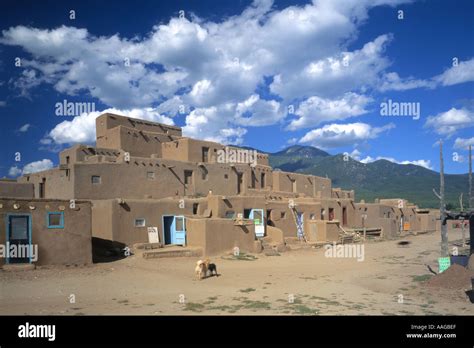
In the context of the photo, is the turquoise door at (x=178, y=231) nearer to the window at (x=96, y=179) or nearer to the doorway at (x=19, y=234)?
the window at (x=96, y=179)

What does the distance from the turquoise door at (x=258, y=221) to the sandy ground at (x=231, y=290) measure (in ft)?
21.1

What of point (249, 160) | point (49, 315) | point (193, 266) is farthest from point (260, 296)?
point (249, 160)

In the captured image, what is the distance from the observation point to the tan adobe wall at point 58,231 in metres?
17.5

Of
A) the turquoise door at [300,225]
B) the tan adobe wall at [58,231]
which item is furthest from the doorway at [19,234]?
the turquoise door at [300,225]

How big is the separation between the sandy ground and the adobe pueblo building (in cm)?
181

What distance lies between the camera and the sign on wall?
24.6 meters

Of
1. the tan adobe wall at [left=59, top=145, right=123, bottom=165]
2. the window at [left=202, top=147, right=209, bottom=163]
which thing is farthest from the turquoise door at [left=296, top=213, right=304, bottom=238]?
the tan adobe wall at [left=59, top=145, right=123, bottom=165]

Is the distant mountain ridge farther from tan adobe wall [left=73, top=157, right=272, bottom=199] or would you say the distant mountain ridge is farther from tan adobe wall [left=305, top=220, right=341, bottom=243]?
tan adobe wall [left=73, top=157, right=272, bottom=199]

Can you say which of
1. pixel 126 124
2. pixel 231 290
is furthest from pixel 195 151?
pixel 231 290

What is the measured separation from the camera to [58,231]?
1844cm

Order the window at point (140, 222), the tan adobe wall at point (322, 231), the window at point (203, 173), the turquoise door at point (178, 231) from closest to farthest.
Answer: the window at point (140, 222)
the turquoise door at point (178, 231)
the tan adobe wall at point (322, 231)
the window at point (203, 173)

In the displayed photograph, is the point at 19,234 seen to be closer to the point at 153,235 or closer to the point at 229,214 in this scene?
the point at 153,235

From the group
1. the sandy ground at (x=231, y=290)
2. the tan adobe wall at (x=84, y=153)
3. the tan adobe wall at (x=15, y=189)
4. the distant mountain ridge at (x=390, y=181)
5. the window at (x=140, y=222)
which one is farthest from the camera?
the distant mountain ridge at (x=390, y=181)
